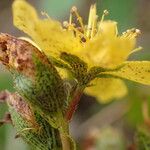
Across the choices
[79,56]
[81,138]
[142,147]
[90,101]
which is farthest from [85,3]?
[79,56]

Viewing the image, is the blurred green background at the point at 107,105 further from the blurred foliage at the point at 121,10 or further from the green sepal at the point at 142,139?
the green sepal at the point at 142,139

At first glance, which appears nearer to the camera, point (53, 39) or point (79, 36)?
point (53, 39)

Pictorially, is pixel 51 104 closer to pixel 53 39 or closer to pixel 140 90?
pixel 53 39

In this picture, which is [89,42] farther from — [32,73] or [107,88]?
[107,88]

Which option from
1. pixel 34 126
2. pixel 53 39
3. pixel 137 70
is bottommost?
pixel 34 126

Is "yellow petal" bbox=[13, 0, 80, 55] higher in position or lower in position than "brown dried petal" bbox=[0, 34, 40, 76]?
higher

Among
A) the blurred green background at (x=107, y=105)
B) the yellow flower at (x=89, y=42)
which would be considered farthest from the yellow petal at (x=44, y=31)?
the blurred green background at (x=107, y=105)

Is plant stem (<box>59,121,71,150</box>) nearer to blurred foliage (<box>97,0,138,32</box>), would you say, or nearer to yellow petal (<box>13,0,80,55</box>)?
yellow petal (<box>13,0,80,55</box>)

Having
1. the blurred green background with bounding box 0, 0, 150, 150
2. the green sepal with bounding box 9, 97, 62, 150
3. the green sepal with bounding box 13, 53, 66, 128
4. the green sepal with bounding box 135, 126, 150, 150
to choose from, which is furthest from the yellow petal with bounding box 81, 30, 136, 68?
the blurred green background with bounding box 0, 0, 150, 150
